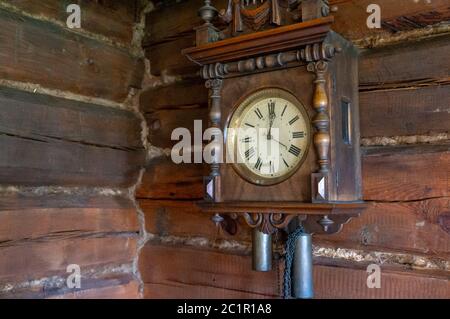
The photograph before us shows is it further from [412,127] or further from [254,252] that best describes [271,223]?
[412,127]

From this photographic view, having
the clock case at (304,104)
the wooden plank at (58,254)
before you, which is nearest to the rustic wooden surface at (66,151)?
the wooden plank at (58,254)

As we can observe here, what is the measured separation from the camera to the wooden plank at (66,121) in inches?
47.0

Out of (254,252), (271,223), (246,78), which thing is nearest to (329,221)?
(271,223)

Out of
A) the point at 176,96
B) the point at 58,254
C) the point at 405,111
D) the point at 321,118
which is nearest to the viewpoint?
the point at 321,118

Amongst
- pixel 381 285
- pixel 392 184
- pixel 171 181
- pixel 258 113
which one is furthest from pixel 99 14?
pixel 381 285

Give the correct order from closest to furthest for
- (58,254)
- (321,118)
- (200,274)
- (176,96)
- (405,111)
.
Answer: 1. (321,118)
2. (405,111)
3. (58,254)
4. (200,274)
5. (176,96)

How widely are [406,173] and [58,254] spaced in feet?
3.11

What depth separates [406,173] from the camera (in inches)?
42.5

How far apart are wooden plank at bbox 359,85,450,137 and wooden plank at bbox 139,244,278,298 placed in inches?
19.1

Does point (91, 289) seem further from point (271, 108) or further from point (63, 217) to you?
point (271, 108)

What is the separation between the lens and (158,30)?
1551 mm

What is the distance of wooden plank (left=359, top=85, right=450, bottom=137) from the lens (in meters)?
1.04

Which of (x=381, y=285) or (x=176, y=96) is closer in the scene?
(x=381, y=285)

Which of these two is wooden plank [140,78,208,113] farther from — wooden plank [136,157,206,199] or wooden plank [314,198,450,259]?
wooden plank [314,198,450,259]
